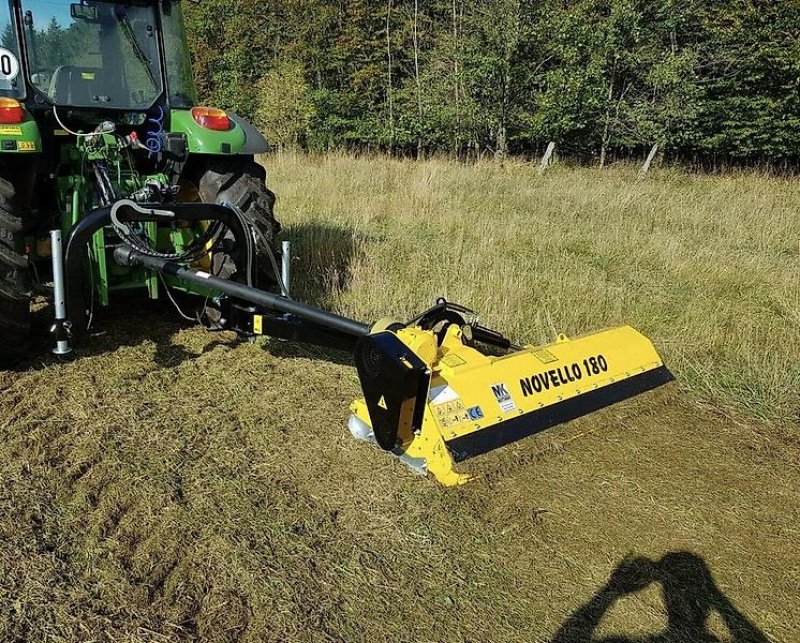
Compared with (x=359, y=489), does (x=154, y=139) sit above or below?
above

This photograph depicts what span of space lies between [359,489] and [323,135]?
19.4m

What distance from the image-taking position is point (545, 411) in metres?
2.80

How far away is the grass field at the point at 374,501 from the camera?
6.72 ft

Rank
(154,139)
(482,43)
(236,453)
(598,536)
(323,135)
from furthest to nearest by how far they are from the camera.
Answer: (323,135) → (482,43) → (154,139) → (236,453) → (598,536)

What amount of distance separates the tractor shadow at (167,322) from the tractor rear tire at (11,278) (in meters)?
0.36

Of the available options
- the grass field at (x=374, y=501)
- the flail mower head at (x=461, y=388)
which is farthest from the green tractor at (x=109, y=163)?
the flail mower head at (x=461, y=388)

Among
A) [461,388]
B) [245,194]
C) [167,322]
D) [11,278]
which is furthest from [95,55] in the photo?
[461,388]

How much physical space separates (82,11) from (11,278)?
1.83 m

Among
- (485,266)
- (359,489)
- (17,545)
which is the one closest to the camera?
(17,545)

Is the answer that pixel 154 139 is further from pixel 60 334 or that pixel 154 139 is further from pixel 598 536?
pixel 598 536

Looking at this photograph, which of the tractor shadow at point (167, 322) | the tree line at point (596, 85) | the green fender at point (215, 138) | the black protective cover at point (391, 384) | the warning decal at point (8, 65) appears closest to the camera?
the black protective cover at point (391, 384)

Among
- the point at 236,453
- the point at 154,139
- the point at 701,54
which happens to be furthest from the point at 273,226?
the point at 701,54

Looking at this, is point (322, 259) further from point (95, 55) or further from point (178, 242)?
point (95, 55)

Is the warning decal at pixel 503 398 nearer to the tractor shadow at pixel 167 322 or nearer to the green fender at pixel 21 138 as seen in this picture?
the tractor shadow at pixel 167 322
